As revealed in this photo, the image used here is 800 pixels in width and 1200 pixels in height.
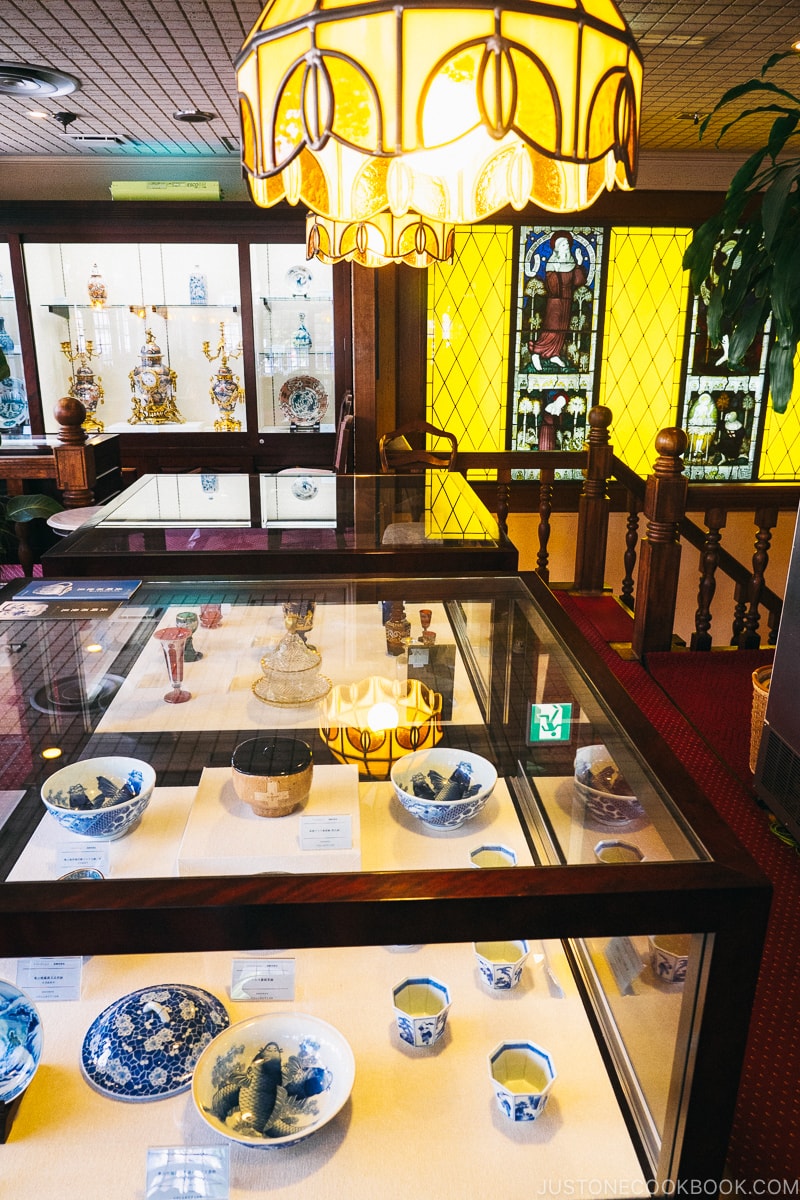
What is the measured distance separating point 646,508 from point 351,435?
213 centimetres

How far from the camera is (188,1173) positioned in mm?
966

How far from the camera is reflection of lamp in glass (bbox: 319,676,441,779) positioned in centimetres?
133

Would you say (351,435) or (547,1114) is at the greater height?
(351,435)

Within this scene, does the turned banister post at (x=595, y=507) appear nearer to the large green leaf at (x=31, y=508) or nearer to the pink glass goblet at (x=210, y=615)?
the large green leaf at (x=31, y=508)

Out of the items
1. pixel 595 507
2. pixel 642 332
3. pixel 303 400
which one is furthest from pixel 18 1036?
pixel 642 332

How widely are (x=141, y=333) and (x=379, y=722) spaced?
5.09 m

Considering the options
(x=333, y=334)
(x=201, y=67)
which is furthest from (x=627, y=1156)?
(x=333, y=334)

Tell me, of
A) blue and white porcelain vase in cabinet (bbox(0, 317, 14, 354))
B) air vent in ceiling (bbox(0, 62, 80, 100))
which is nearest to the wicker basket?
air vent in ceiling (bbox(0, 62, 80, 100))

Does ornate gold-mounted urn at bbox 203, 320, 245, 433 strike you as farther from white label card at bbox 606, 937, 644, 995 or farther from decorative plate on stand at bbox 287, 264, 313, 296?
white label card at bbox 606, 937, 644, 995

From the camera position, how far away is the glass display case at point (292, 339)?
5562 mm

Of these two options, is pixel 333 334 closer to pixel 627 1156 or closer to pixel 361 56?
pixel 361 56

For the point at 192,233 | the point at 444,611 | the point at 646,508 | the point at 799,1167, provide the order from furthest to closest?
the point at 192,233, the point at 646,508, the point at 444,611, the point at 799,1167

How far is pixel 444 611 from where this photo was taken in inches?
70.9

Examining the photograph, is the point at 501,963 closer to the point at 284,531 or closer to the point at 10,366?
the point at 284,531
